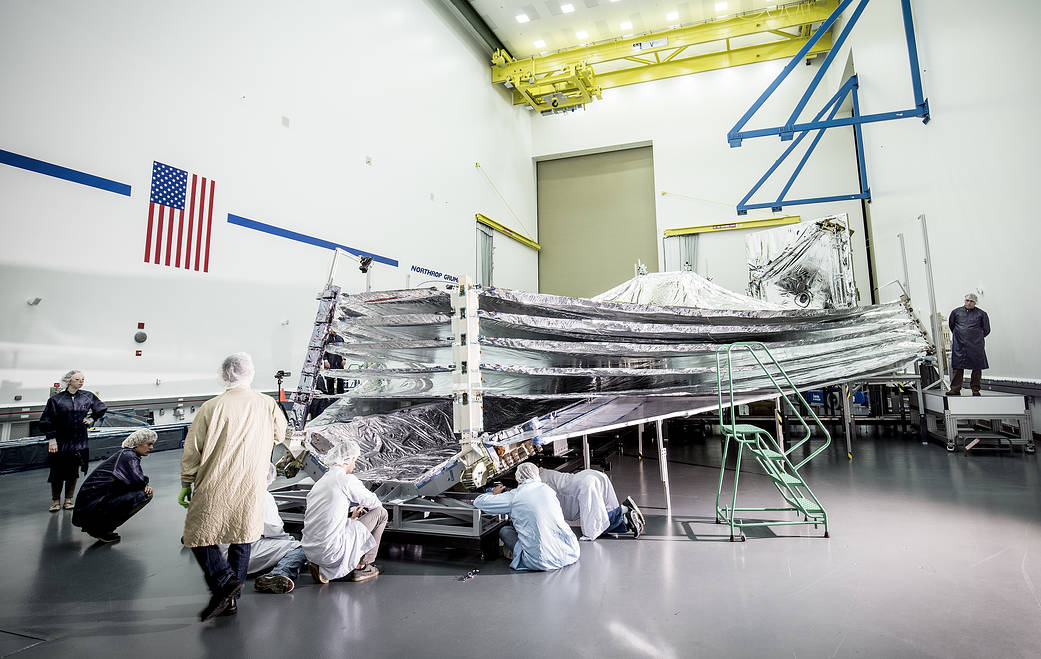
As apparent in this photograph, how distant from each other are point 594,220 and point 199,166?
10.8 m

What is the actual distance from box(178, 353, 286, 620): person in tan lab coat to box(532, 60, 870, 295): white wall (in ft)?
41.3

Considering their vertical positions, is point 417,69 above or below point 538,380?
above

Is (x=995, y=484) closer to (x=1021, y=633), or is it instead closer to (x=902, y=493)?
(x=902, y=493)

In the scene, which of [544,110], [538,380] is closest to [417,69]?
[544,110]

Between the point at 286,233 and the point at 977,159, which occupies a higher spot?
the point at 977,159

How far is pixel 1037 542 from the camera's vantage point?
3041 millimetres

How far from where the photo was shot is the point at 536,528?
2863 millimetres

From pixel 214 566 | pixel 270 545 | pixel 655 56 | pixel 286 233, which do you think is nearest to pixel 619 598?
pixel 214 566

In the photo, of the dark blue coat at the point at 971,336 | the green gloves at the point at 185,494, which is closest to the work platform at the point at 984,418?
the dark blue coat at the point at 971,336

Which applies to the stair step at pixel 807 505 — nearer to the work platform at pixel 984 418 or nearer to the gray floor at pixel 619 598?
the gray floor at pixel 619 598

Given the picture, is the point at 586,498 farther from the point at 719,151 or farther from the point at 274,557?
the point at 719,151

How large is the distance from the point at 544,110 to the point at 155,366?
1203 cm

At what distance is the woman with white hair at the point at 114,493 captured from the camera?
134 inches

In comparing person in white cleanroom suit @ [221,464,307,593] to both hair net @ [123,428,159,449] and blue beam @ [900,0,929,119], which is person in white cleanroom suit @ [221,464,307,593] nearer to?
hair net @ [123,428,159,449]
